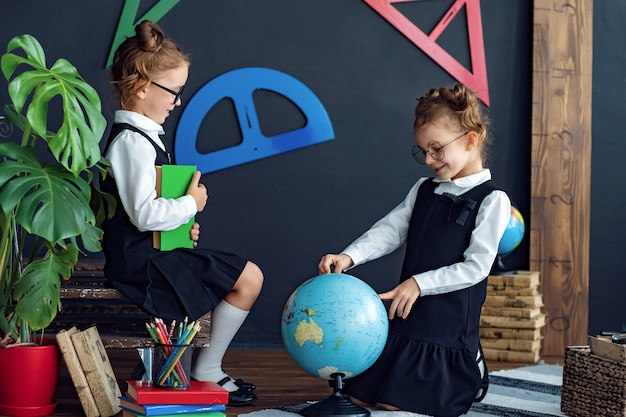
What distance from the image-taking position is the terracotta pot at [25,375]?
2.66 meters

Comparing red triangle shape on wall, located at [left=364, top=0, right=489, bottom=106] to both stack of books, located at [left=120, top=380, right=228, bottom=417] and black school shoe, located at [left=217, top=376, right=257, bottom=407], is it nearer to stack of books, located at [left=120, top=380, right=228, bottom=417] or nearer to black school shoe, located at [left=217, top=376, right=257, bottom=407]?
black school shoe, located at [left=217, top=376, right=257, bottom=407]

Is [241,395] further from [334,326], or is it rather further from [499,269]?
[499,269]

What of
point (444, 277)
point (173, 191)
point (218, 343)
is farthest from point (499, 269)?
point (173, 191)

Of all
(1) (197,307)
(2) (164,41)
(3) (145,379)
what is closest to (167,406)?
(3) (145,379)

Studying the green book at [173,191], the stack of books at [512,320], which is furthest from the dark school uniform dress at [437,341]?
the stack of books at [512,320]

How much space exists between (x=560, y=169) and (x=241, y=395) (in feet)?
7.45

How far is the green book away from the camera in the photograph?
2.92 metres

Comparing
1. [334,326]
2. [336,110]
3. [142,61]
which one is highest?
[336,110]

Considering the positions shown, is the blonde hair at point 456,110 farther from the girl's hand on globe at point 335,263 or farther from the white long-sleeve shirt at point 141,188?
the white long-sleeve shirt at point 141,188

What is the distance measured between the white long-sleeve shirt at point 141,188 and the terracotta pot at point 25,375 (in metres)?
0.52

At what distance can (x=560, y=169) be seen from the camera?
14.5ft

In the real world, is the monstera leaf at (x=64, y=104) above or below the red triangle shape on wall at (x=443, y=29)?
below

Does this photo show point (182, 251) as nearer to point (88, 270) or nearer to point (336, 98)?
point (88, 270)

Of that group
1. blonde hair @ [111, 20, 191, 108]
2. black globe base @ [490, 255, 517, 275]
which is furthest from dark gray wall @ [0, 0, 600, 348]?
blonde hair @ [111, 20, 191, 108]
